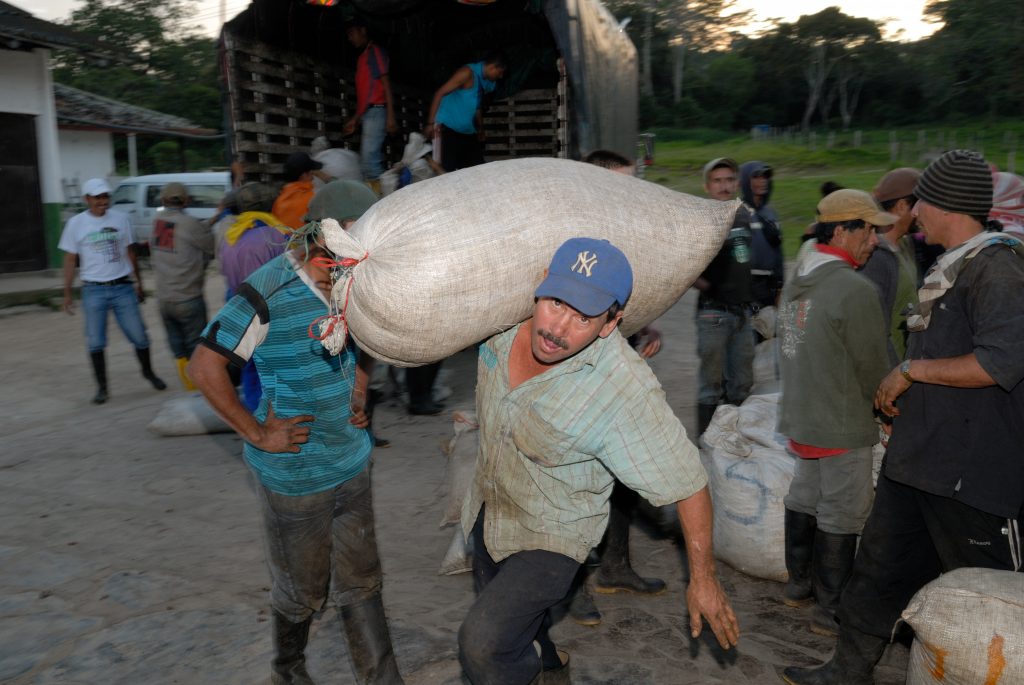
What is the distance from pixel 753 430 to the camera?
425 centimetres

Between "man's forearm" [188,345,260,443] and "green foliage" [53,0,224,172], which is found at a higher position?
"green foliage" [53,0,224,172]

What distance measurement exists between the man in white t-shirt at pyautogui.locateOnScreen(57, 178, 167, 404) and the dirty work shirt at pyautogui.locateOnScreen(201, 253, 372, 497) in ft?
17.1

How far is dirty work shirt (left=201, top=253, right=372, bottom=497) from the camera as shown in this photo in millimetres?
2684

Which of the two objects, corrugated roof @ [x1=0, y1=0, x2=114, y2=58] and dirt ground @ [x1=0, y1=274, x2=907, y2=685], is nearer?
dirt ground @ [x1=0, y1=274, x2=907, y2=685]

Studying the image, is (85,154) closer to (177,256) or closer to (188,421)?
(177,256)

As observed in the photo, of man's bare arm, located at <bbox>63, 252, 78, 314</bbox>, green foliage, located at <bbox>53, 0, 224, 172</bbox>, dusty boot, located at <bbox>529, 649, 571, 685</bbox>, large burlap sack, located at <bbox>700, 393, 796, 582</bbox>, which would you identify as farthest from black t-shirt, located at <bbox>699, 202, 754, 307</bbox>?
green foliage, located at <bbox>53, 0, 224, 172</bbox>

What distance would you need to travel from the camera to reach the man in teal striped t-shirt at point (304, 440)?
2.71 meters

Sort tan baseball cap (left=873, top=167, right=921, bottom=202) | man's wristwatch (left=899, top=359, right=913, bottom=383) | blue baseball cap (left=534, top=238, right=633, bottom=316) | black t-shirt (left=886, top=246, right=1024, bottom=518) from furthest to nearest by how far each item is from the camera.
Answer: tan baseball cap (left=873, top=167, right=921, bottom=202)
man's wristwatch (left=899, top=359, right=913, bottom=383)
black t-shirt (left=886, top=246, right=1024, bottom=518)
blue baseball cap (left=534, top=238, right=633, bottom=316)

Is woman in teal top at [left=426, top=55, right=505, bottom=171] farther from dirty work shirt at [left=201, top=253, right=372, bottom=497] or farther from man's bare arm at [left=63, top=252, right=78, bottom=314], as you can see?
dirty work shirt at [left=201, top=253, right=372, bottom=497]

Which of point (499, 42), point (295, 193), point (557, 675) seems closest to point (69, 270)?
point (295, 193)

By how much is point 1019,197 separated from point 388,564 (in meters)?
3.49

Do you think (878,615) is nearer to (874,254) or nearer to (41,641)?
(874,254)

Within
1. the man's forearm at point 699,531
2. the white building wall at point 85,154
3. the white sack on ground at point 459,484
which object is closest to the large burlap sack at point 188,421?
the white sack on ground at point 459,484

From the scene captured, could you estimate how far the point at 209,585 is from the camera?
404 centimetres
